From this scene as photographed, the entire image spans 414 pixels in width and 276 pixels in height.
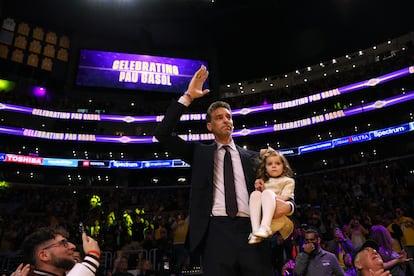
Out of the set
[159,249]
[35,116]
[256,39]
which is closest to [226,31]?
[256,39]

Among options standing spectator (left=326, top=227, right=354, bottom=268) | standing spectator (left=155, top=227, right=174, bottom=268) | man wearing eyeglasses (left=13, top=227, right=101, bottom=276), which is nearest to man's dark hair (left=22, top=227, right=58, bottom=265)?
man wearing eyeglasses (left=13, top=227, right=101, bottom=276)

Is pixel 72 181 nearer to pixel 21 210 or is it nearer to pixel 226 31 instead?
pixel 21 210

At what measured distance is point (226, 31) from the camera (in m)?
32.3

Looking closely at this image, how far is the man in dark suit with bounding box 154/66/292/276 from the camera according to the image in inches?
92.8

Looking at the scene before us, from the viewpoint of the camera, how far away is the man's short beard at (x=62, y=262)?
2.96 meters

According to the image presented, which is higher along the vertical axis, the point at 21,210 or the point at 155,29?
the point at 155,29

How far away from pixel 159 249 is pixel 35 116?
2451 cm

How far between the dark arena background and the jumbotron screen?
10cm

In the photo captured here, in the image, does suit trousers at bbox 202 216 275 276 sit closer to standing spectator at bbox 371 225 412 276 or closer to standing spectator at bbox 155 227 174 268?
standing spectator at bbox 371 225 412 276

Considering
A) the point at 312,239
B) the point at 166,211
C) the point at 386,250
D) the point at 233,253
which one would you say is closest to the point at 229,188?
the point at 233,253

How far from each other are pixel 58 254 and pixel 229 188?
1.70 metres

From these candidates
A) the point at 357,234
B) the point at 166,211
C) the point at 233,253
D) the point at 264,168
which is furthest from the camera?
the point at 166,211

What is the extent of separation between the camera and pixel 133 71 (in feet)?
100

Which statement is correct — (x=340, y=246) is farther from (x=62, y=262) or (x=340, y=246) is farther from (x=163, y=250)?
(x=62, y=262)
